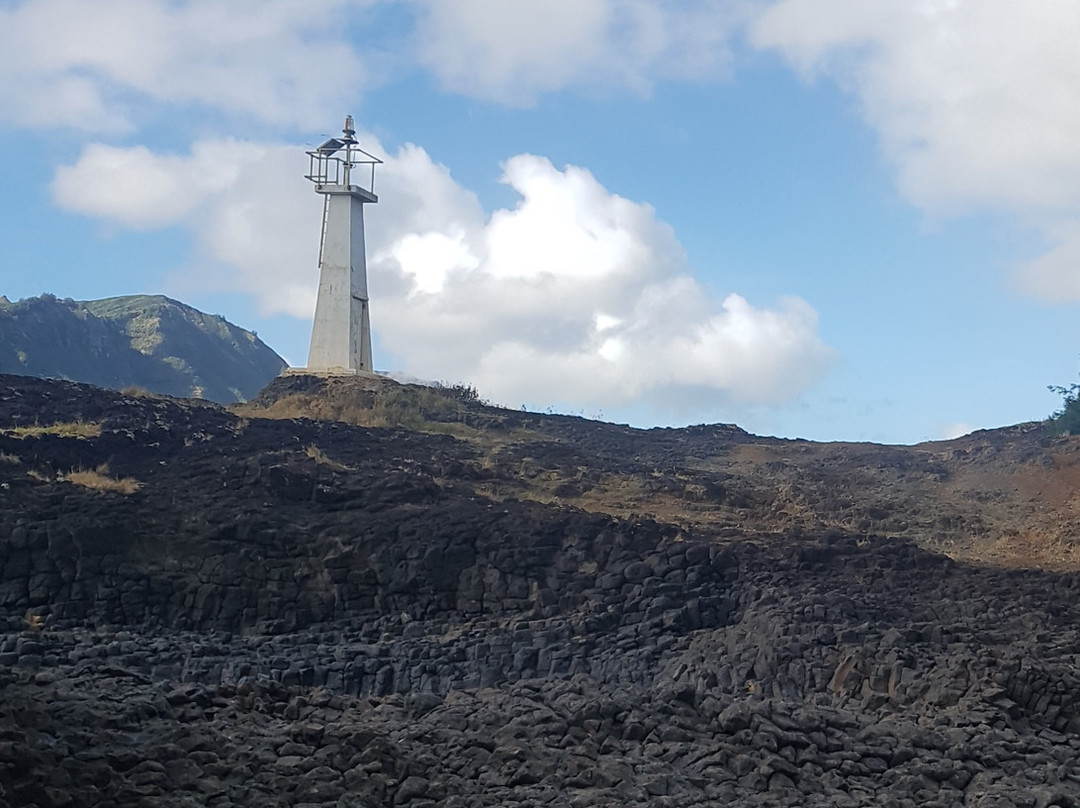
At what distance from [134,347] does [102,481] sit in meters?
34.3

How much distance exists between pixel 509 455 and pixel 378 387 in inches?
209

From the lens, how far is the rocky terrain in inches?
367

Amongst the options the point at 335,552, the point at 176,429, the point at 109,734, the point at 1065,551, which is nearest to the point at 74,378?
the point at 176,429

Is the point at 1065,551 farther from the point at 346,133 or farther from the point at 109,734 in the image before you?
the point at 346,133

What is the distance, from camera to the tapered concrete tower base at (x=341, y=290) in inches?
1140

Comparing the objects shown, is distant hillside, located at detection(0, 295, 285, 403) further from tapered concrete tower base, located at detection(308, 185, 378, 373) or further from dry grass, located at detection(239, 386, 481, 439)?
dry grass, located at detection(239, 386, 481, 439)

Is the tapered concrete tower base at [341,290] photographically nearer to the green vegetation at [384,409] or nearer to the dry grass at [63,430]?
the green vegetation at [384,409]

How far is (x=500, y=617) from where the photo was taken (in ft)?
49.8

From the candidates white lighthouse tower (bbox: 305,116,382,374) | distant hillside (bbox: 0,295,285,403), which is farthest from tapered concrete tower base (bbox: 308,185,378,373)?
distant hillside (bbox: 0,295,285,403)

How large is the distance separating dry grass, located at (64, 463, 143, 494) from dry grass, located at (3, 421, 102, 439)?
5.13 feet

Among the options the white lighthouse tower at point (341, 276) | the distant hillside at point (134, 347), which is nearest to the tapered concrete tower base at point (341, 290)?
the white lighthouse tower at point (341, 276)

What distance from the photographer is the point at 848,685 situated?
41.6 feet

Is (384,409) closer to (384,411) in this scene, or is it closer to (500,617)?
(384,411)

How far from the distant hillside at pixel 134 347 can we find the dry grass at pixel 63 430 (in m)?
22.3
